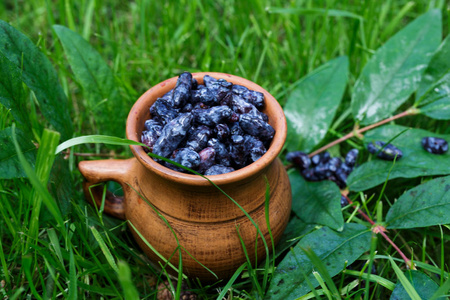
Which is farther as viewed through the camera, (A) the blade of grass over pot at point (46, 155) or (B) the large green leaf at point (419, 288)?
(B) the large green leaf at point (419, 288)

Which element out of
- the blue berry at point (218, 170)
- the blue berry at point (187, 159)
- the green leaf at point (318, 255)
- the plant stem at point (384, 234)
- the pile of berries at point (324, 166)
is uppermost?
the blue berry at point (187, 159)

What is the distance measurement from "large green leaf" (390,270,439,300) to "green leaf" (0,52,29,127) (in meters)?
1.05

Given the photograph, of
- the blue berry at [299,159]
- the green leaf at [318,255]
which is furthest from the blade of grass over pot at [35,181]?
the blue berry at [299,159]

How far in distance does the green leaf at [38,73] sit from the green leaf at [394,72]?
3.16 ft

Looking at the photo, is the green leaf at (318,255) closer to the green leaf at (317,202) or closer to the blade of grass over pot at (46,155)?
the green leaf at (317,202)

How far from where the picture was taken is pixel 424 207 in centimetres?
114

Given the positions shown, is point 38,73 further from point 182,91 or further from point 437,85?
point 437,85

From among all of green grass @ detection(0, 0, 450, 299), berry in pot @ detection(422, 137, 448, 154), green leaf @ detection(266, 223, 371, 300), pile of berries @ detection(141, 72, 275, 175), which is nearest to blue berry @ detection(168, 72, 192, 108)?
pile of berries @ detection(141, 72, 275, 175)

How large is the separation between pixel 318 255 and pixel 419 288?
24cm

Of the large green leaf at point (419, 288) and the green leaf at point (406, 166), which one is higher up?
the green leaf at point (406, 166)

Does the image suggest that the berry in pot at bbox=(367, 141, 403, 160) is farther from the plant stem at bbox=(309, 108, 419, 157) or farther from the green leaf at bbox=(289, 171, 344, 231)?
the green leaf at bbox=(289, 171, 344, 231)

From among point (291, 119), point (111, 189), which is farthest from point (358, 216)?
point (111, 189)

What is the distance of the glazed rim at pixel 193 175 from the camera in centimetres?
90

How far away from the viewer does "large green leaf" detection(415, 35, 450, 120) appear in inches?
57.1
